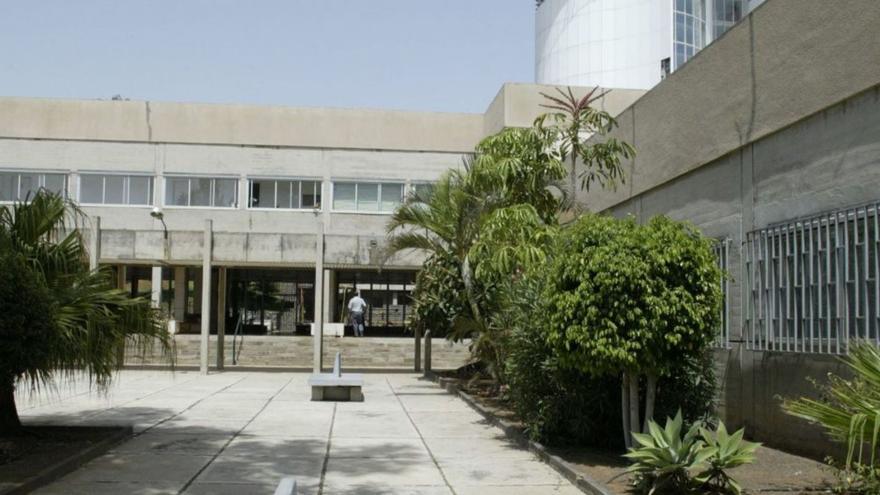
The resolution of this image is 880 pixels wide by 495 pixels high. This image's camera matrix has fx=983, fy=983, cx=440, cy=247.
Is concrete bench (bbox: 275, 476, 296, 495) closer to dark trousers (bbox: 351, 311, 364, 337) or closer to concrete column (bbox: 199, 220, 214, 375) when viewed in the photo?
concrete column (bbox: 199, 220, 214, 375)

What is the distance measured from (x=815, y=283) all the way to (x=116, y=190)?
38037 mm

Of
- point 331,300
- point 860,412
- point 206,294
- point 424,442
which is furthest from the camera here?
point 331,300

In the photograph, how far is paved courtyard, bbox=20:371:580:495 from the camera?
10469mm

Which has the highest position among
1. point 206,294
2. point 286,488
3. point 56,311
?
point 206,294

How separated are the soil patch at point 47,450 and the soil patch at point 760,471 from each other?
565 centimetres

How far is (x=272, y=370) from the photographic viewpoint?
30266mm

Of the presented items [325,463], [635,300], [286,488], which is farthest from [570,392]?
[286,488]

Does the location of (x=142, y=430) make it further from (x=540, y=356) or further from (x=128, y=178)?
(x=128, y=178)

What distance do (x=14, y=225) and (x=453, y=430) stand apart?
Answer: 7.10 metres

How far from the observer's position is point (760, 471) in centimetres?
1063

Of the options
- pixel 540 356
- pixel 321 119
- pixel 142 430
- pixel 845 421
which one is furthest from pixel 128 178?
pixel 845 421

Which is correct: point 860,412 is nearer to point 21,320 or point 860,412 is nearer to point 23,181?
point 21,320

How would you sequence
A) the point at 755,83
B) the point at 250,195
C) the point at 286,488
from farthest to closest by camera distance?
the point at 250,195, the point at 755,83, the point at 286,488

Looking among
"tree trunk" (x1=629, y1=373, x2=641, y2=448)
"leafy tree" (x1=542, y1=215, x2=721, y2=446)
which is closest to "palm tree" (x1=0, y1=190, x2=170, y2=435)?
"leafy tree" (x1=542, y1=215, x2=721, y2=446)
